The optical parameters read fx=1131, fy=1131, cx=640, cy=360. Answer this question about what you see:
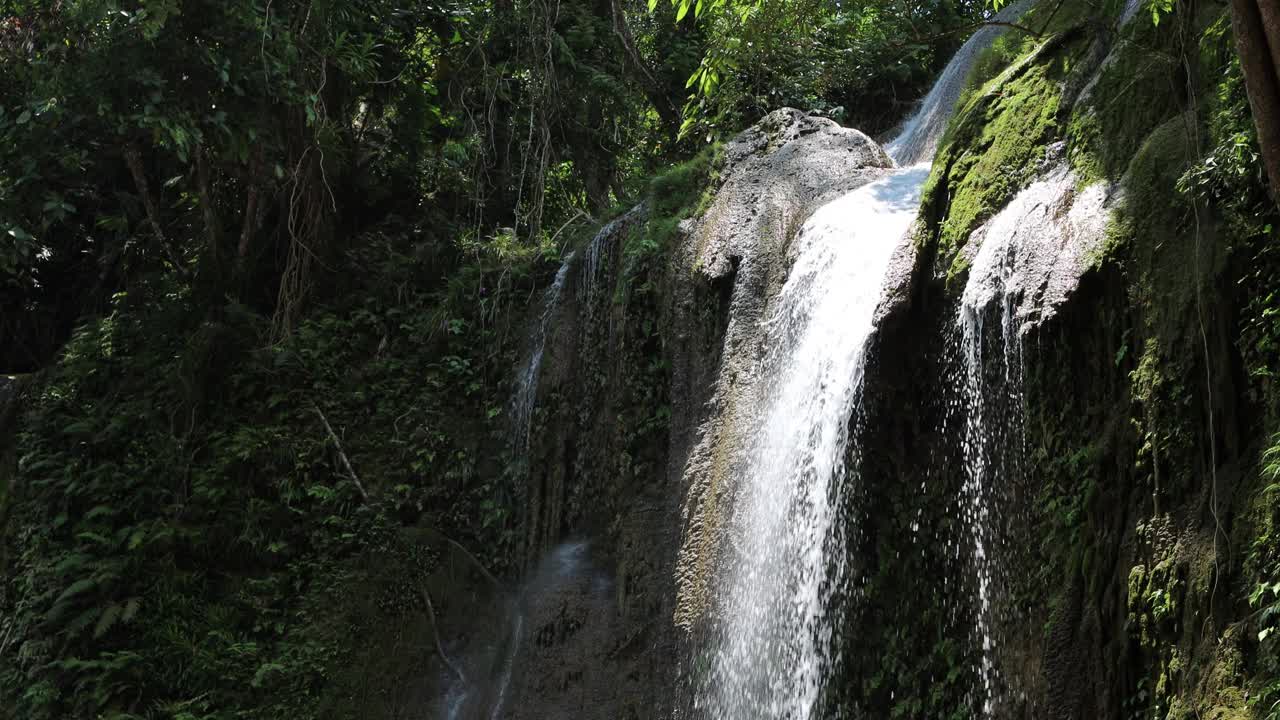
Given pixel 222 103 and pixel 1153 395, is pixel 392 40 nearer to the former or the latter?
pixel 222 103

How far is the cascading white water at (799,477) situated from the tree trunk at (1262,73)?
2.61 meters

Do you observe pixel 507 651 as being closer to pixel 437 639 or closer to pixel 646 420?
pixel 437 639

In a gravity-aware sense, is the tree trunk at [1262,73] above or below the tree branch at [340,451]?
above

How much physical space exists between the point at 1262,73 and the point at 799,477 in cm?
355

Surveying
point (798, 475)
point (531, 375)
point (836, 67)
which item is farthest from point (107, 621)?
point (836, 67)

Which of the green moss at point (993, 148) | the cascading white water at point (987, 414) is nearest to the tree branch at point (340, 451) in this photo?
the green moss at point (993, 148)

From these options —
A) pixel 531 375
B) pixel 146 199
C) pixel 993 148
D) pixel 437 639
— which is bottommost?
pixel 437 639

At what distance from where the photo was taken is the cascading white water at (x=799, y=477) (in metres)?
6.77

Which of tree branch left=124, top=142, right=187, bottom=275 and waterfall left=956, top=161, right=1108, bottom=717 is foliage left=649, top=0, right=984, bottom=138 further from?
tree branch left=124, top=142, right=187, bottom=275

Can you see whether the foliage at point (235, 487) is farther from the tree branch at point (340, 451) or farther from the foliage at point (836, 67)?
the foliage at point (836, 67)

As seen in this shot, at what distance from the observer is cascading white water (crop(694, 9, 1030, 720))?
677 centimetres

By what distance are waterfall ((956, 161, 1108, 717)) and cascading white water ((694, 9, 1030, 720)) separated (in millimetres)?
886

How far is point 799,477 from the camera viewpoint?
277 inches

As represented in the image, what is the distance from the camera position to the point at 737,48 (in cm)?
1015
